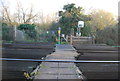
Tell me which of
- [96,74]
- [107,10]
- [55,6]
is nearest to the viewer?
[96,74]

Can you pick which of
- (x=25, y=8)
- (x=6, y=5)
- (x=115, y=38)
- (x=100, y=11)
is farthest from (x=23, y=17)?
(x=115, y=38)

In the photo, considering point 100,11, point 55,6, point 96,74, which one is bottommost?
point 96,74

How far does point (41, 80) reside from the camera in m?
2.03

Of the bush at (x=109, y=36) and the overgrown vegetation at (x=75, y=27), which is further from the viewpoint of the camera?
the overgrown vegetation at (x=75, y=27)

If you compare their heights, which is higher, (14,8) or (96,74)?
(14,8)

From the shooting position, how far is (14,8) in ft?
55.4

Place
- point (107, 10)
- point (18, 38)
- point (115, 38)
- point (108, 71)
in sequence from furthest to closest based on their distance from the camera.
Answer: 1. point (107, 10)
2. point (18, 38)
3. point (115, 38)
4. point (108, 71)

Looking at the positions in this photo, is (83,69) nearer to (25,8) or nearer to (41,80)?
(41,80)

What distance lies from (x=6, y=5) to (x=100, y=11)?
943 centimetres

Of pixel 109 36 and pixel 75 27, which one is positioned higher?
pixel 75 27

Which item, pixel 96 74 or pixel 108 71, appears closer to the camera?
pixel 96 74

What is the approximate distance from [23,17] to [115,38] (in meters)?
12.0

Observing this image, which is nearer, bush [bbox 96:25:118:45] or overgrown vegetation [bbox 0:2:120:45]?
bush [bbox 96:25:118:45]

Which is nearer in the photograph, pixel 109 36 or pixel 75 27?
pixel 109 36
